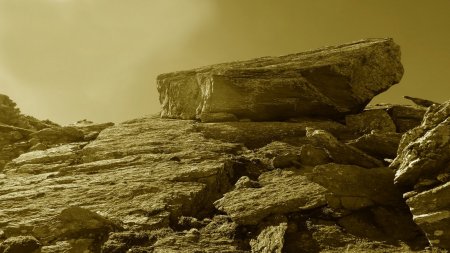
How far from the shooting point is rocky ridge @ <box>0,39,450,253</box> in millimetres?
16375

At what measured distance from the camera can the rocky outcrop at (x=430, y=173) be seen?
14.2 m

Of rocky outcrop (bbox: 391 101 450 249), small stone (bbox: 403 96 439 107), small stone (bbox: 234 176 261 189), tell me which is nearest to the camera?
rocky outcrop (bbox: 391 101 450 249)

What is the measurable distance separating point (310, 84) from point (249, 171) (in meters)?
9.31

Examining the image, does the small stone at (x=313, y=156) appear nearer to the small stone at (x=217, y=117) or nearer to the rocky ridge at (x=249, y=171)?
the rocky ridge at (x=249, y=171)

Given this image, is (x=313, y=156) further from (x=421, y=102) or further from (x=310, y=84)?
(x=421, y=102)

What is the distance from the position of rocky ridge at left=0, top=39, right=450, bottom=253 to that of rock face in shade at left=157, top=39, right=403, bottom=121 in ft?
0.34

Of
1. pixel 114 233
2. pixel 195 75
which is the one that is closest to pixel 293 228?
pixel 114 233

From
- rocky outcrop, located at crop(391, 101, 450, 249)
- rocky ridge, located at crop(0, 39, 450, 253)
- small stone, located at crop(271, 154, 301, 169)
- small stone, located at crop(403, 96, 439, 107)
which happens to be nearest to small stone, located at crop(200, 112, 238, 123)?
rocky ridge, located at crop(0, 39, 450, 253)

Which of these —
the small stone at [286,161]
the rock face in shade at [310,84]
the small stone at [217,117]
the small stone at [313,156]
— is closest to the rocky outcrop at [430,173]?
the small stone at [313,156]

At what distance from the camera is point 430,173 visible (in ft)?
51.9

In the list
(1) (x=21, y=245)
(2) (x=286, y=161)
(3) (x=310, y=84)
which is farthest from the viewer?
(3) (x=310, y=84)

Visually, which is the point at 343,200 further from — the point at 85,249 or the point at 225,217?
the point at 85,249

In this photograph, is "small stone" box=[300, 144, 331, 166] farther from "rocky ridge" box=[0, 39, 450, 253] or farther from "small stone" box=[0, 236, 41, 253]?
"small stone" box=[0, 236, 41, 253]

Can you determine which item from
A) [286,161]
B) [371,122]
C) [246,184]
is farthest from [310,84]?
[246,184]
